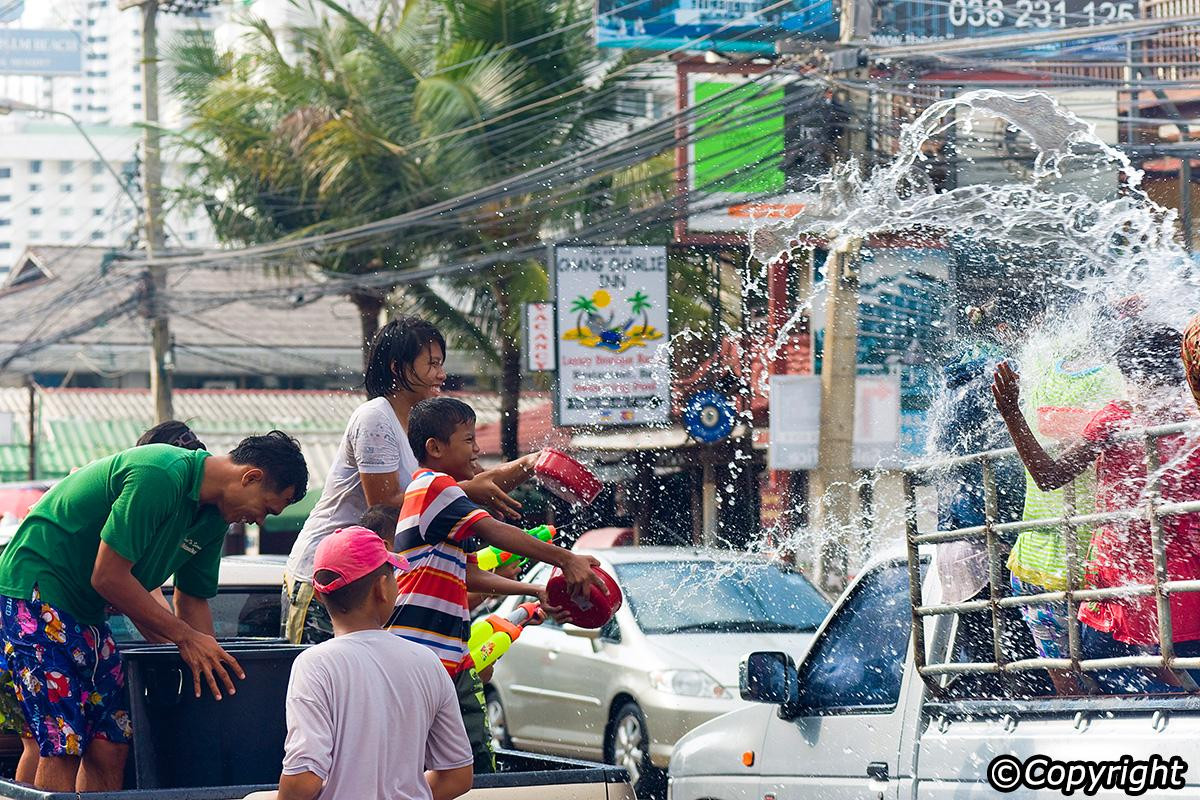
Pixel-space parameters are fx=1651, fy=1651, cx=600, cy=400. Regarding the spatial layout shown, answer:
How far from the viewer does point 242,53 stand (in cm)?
2300

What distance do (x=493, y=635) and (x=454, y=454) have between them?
2.43 ft

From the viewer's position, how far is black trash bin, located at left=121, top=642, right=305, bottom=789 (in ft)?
15.7

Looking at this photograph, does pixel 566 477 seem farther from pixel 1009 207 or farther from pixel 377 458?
pixel 1009 207

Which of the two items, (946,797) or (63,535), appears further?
(63,535)

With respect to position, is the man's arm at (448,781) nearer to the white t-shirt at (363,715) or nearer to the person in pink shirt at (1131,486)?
the white t-shirt at (363,715)

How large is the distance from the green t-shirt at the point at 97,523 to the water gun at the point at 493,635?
101 centimetres

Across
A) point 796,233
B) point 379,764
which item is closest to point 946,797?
point 379,764

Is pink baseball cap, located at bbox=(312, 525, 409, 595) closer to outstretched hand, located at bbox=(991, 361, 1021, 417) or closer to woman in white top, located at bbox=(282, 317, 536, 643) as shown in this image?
woman in white top, located at bbox=(282, 317, 536, 643)

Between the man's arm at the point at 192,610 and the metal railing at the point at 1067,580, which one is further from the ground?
the metal railing at the point at 1067,580

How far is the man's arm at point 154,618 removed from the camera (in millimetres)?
4672

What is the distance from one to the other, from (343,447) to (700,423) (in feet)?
44.2

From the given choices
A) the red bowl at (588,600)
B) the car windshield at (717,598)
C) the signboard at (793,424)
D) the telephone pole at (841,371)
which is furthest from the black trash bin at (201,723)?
the signboard at (793,424)

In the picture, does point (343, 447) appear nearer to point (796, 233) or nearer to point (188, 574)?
point (188, 574)

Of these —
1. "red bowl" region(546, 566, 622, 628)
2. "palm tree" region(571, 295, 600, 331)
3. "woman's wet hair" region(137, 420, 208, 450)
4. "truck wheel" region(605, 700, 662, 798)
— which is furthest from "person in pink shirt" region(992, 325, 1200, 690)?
"palm tree" region(571, 295, 600, 331)
